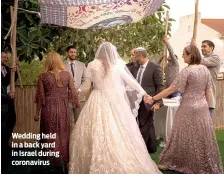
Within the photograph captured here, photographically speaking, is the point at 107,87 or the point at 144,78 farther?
the point at 144,78

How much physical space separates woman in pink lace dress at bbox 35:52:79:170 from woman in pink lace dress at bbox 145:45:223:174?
3.28 feet

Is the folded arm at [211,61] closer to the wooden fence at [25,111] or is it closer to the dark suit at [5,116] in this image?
the dark suit at [5,116]

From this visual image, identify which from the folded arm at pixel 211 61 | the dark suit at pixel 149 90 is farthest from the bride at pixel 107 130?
the folded arm at pixel 211 61

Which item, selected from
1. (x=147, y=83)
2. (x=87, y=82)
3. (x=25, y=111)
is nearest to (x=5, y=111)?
(x=87, y=82)

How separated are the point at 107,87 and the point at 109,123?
363 millimetres

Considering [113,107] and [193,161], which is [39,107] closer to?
[113,107]

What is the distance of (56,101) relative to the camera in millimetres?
4016

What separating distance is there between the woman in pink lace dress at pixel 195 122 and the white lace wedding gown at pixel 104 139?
438 mm

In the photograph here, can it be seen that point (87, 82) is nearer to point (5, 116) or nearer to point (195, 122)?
point (5, 116)

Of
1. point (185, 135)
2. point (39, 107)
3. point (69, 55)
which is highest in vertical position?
point (69, 55)

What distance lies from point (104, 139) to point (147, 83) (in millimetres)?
1552

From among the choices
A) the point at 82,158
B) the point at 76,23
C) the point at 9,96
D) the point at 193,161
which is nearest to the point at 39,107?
the point at 9,96

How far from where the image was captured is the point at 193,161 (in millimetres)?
4199

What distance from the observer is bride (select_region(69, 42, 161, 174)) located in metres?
3.80
